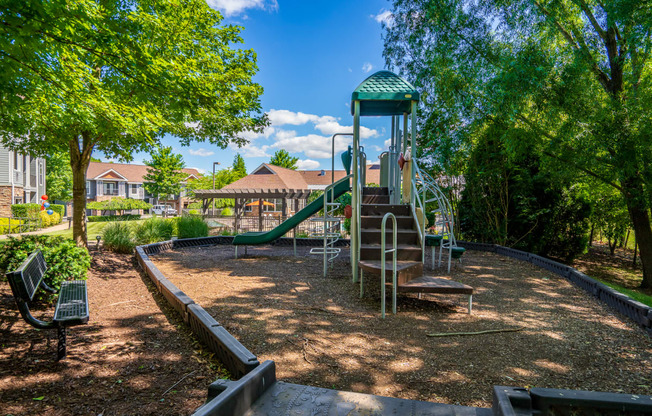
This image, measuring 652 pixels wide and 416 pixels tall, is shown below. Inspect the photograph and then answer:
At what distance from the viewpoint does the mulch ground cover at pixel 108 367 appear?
2.42m

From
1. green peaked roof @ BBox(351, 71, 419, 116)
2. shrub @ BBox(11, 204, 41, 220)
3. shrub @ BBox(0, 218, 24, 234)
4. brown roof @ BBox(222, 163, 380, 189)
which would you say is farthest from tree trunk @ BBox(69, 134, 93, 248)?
brown roof @ BBox(222, 163, 380, 189)

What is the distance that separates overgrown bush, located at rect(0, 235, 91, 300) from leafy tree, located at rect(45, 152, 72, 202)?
3733cm

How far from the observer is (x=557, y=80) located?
26.4 ft

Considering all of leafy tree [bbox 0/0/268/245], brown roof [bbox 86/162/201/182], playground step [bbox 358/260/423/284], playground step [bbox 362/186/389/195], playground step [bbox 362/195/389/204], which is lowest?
playground step [bbox 358/260/423/284]

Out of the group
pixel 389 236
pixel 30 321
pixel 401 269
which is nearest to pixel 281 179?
pixel 389 236

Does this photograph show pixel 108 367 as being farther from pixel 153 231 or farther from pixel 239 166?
pixel 239 166

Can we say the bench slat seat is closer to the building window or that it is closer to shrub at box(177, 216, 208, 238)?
shrub at box(177, 216, 208, 238)

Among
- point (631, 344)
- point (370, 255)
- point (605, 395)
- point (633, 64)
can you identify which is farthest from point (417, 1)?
point (605, 395)

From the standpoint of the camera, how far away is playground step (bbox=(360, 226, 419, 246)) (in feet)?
19.0

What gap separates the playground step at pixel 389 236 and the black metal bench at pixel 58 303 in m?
3.86

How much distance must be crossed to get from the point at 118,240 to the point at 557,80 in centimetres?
1165

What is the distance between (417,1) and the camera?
1035cm

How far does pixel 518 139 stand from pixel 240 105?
736 centimetres

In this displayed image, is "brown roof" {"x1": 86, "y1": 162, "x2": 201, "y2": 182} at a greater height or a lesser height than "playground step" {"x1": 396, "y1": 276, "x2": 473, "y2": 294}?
greater
